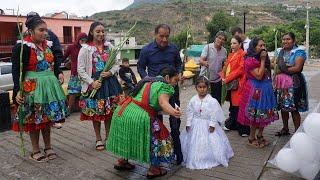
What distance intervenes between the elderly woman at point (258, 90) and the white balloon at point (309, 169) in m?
1.35

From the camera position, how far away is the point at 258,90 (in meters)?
5.03

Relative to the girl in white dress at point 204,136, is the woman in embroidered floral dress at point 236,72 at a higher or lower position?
higher

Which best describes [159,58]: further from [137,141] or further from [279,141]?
[279,141]

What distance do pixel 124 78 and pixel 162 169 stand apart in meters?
4.88

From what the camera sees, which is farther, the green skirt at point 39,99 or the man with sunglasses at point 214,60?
the man with sunglasses at point 214,60

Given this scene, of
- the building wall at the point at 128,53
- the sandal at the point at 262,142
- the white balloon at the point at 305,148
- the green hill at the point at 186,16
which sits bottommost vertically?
the building wall at the point at 128,53

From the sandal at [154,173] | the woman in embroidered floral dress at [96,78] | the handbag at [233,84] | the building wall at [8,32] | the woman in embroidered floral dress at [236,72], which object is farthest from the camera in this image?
the building wall at [8,32]

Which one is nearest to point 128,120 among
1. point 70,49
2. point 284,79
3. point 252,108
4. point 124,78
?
point 252,108

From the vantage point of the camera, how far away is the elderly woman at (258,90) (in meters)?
5.00

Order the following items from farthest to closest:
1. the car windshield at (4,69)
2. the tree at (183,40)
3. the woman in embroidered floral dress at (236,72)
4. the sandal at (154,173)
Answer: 1. the car windshield at (4,69)
2. the woman in embroidered floral dress at (236,72)
3. the tree at (183,40)
4. the sandal at (154,173)

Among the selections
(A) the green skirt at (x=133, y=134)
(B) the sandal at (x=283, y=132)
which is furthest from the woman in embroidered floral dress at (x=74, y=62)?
(B) the sandal at (x=283, y=132)

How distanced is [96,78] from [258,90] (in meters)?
2.08

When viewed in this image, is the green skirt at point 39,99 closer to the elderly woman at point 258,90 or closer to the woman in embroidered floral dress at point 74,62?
the woman in embroidered floral dress at point 74,62

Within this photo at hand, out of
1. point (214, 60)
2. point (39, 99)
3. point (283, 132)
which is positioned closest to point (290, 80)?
point (283, 132)
